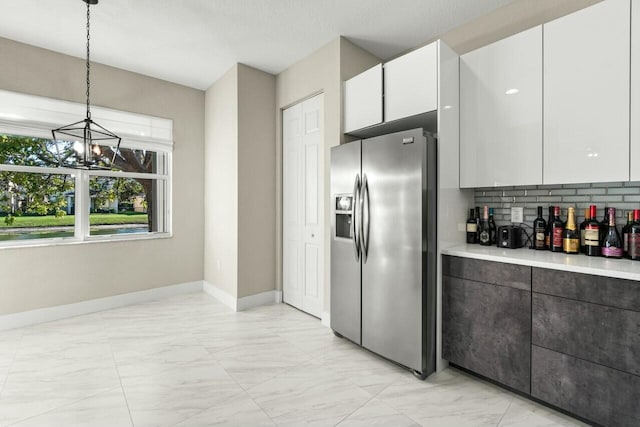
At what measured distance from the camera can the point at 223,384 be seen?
2121 mm

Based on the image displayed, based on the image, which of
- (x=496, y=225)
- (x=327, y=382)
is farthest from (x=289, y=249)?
(x=496, y=225)

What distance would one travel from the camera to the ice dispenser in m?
2.71

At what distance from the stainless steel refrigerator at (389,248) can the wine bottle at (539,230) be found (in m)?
0.75

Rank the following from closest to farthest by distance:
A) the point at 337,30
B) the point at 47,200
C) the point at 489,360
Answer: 1. the point at 489,360
2. the point at 337,30
3. the point at 47,200

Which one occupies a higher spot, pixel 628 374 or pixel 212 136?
pixel 212 136

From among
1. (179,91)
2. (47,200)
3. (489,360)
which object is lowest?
(489,360)

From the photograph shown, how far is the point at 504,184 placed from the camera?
7.27ft

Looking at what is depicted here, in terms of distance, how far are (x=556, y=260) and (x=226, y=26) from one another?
319cm

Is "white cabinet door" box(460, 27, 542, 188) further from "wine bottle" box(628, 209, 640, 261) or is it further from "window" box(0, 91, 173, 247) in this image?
A: "window" box(0, 91, 173, 247)

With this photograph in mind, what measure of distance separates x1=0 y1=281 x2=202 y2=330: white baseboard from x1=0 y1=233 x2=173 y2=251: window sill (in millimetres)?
668

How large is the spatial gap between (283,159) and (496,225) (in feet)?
8.10

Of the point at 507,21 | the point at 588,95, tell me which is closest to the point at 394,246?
the point at 588,95

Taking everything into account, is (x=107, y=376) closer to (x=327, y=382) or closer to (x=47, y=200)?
(x=327, y=382)

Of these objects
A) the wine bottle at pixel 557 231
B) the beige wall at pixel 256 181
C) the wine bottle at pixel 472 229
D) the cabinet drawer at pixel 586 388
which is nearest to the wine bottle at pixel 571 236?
the wine bottle at pixel 557 231
